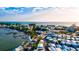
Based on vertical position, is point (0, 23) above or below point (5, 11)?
below

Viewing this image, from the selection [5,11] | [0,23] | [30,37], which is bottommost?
[30,37]
